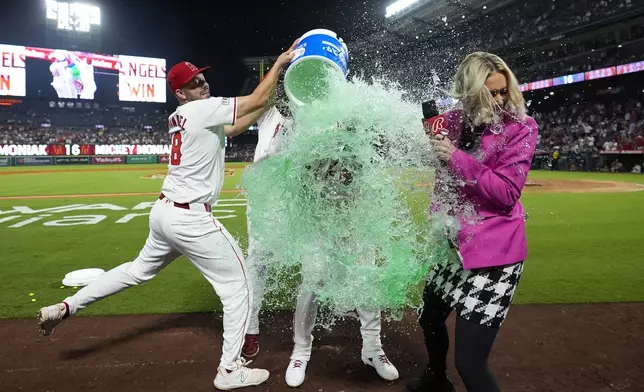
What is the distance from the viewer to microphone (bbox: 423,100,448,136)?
2.01 m

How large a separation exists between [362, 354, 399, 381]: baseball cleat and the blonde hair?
1.73 metres

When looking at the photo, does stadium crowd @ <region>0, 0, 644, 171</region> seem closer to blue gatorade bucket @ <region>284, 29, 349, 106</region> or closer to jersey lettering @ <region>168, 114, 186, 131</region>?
jersey lettering @ <region>168, 114, 186, 131</region>

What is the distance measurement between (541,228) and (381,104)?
24.1 feet

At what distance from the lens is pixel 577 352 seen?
3.34 m

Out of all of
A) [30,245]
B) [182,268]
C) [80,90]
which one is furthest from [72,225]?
[80,90]

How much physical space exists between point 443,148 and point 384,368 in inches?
65.7

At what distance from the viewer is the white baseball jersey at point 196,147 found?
9.37 ft

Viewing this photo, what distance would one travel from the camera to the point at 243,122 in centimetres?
313

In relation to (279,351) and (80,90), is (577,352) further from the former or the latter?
(80,90)

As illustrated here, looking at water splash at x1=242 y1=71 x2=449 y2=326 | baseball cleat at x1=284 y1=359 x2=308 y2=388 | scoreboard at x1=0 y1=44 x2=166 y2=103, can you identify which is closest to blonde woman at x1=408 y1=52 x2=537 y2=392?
water splash at x1=242 y1=71 x2=449 y2=326

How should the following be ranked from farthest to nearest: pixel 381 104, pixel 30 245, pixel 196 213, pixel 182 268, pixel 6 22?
pixel 6 22 → pixel 30 245 → pixel 182 268 → pixel 196 213 → pixel 381 104

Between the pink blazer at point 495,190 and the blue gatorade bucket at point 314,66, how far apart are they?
0.72 metres

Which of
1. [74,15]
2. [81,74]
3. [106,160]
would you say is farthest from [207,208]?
[74,15]

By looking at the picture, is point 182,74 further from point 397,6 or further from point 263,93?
point 397,6
